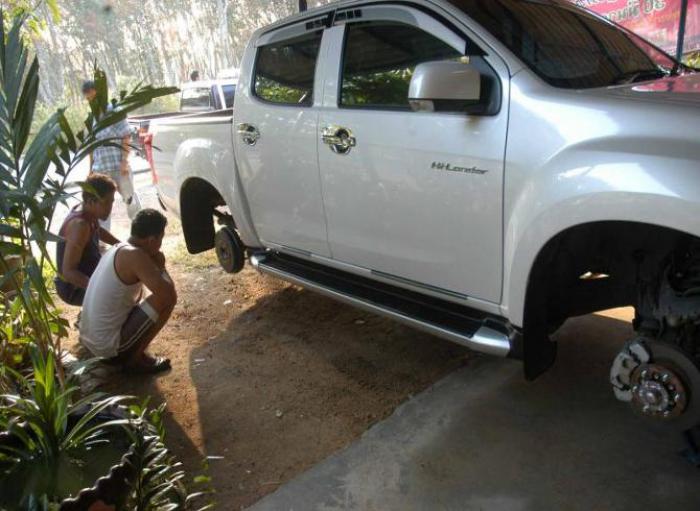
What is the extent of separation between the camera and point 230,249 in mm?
4059

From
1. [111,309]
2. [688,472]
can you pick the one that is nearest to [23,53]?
[111,309]

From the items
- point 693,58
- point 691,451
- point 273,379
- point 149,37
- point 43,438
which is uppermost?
point 149,37

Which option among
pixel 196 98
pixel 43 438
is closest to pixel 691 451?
pixel 43 438

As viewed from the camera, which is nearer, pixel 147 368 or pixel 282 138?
pixel 282 138

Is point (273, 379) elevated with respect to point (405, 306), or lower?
lower

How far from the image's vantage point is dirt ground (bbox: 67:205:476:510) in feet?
8.46

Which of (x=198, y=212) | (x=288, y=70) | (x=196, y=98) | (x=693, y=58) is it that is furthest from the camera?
(x=196, y=98)

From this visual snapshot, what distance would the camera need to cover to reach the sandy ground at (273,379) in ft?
8.47

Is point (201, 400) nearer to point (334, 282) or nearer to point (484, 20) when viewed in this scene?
point (334, 282)

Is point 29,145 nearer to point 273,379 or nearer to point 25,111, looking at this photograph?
point 25,111

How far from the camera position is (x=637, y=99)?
6.05 feet

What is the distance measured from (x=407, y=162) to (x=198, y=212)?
7.80ft

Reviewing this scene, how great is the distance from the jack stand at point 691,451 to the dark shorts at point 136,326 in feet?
9.02

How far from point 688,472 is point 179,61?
142 feet
